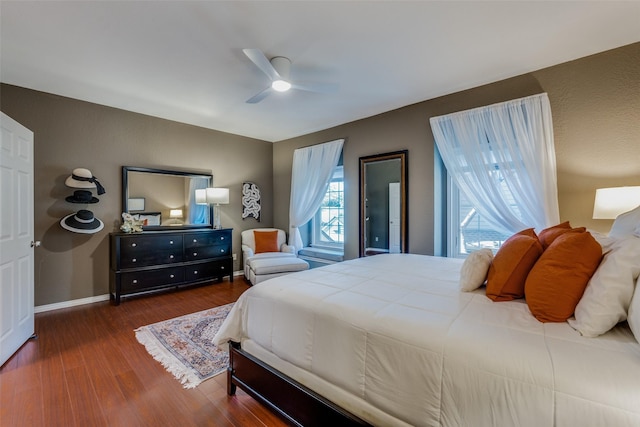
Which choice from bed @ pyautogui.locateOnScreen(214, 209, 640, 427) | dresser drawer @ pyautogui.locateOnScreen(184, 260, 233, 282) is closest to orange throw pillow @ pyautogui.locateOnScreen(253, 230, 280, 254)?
dresser drawer @ pyautogui.locateOnScreen(184, 260, 233, 282)

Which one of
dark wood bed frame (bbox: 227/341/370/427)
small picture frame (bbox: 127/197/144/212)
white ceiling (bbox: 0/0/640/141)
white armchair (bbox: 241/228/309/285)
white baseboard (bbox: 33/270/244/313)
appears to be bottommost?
white baseboard (bbox: 33/270/244/313)

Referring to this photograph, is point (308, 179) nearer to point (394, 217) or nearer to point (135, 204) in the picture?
point (394, 217)

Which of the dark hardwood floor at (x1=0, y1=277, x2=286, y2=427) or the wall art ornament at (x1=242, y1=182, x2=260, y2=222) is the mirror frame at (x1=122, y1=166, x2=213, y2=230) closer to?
the wall art ornament at (x1=242, y1=182, x2=260, y2=222)

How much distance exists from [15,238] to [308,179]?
3513mm

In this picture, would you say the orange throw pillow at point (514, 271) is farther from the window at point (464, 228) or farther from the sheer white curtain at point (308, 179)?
the sheer white curtain at point (308, 179)

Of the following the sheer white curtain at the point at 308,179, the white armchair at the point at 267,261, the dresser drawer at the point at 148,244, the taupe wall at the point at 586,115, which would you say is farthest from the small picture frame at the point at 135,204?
the taupe wall at the point at 586,115

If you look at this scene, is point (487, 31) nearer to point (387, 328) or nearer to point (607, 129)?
point (607, 129)

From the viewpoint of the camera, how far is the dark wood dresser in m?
3.55

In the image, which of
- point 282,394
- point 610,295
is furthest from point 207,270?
point 610,295

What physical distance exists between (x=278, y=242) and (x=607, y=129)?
170 inches

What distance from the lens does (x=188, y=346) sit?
2.43 meters

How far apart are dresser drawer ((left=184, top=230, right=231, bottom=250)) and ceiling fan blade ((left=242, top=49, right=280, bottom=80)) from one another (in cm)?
277

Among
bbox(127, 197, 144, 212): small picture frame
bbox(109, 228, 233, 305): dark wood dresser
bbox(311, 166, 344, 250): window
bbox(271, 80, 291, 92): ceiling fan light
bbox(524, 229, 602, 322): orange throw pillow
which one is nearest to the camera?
bbox(524, 229, 602, 322): orange throw pillow

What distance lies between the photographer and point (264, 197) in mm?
5480
